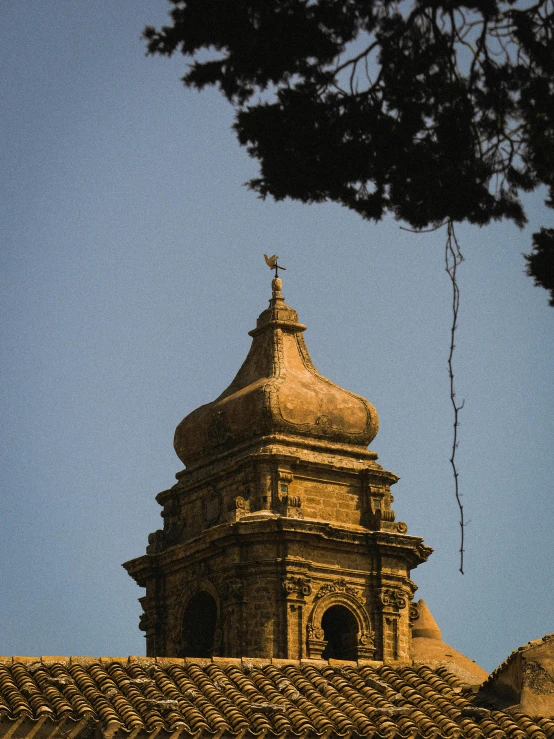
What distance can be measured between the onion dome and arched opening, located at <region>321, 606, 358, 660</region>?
3208 mm

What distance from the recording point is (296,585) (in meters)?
36.4

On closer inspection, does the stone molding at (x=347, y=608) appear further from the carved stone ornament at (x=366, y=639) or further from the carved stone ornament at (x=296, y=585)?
the carved stone ornament at (x=296, y=585)

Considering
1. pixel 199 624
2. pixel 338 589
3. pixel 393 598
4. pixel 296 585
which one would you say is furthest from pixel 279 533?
pixel 199 624

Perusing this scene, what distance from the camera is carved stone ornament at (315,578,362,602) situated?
36.9 meters

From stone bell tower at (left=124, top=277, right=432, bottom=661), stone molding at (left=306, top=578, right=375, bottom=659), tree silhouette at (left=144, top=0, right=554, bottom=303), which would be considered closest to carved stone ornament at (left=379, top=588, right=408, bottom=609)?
stone bell tower at (left=124, top=277, right=432, bottom=661)

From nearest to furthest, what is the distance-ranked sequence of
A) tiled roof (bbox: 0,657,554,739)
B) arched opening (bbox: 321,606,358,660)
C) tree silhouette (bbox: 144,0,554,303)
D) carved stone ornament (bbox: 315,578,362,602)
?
tree silhouette (bbox: 144,0,554,303), tiled roof (bbox: 0,657,554,739), carved stone ornament (bbox: 315,578,362,602), arched opening (bbox: 321,606,358,660)

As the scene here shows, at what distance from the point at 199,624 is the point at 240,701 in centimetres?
1063

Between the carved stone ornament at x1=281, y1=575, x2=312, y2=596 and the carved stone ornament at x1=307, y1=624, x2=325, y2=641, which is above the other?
the carved stone ornament at x1=281, y1=575, x2=312, y2=596

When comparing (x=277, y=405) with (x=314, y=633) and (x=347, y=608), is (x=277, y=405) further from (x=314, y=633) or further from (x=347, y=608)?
(x=314, y=633)

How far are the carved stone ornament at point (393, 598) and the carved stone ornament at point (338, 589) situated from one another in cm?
42

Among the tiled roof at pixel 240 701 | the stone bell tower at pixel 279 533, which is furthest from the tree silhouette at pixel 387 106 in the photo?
the stone bell tower at pixel 279 533

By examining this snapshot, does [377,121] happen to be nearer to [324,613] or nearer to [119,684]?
[119,684]

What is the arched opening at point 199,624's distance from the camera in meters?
37.9

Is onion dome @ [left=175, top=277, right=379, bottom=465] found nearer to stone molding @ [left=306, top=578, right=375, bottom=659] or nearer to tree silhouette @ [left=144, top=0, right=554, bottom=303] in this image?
stone molding @ [left=306, top=578, right=375, bottom=659]
